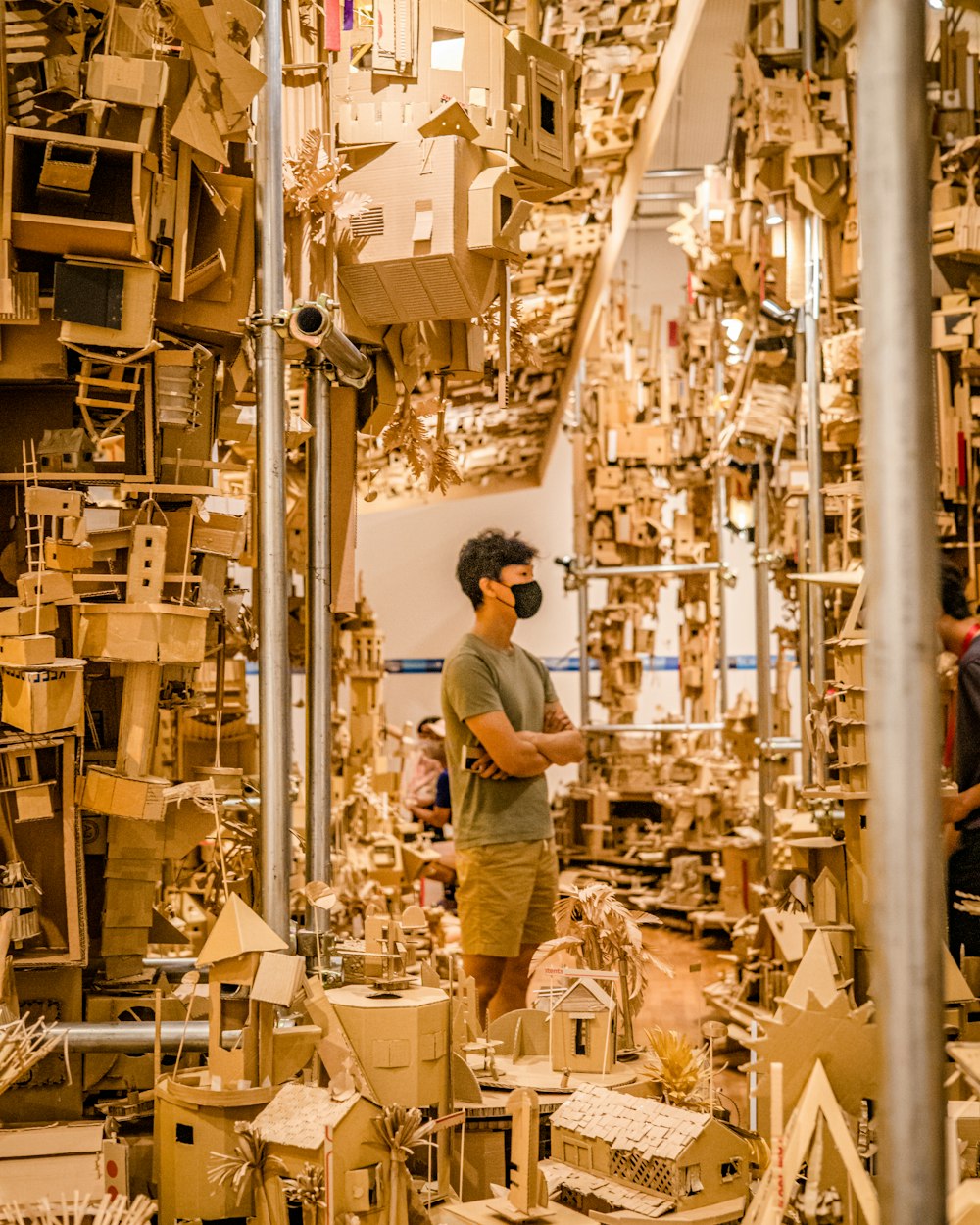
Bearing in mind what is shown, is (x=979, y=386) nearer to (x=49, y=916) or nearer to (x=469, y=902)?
(x=469, y=902)

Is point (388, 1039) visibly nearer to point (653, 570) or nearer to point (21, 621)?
point (21, 621)

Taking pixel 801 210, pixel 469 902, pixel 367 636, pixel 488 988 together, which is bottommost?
pixel 488 988

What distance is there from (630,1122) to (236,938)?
75cm

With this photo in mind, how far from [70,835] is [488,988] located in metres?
1.67

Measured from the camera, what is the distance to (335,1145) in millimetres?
2068

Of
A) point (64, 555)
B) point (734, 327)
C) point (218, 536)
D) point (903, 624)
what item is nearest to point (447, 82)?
point (218, 536)

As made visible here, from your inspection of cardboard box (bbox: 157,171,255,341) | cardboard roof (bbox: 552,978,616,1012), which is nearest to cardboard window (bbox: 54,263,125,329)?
cardboard box (bbox: 157,171,255,341)

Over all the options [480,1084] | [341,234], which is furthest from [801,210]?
[480,1084]

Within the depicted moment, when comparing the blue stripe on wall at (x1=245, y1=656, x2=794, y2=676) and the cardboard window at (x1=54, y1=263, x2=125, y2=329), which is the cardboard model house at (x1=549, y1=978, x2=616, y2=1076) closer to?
the cardboard window at (x1=54, y1=263, x2=125, y2=329)

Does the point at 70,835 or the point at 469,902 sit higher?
the point at 70,835

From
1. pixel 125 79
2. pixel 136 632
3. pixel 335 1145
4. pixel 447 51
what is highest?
pixel 447 51

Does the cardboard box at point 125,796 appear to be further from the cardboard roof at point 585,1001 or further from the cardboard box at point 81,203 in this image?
the cardboard box at point 81,203

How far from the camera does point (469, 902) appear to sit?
400 centimetres

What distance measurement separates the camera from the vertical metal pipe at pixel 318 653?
2973 mm
